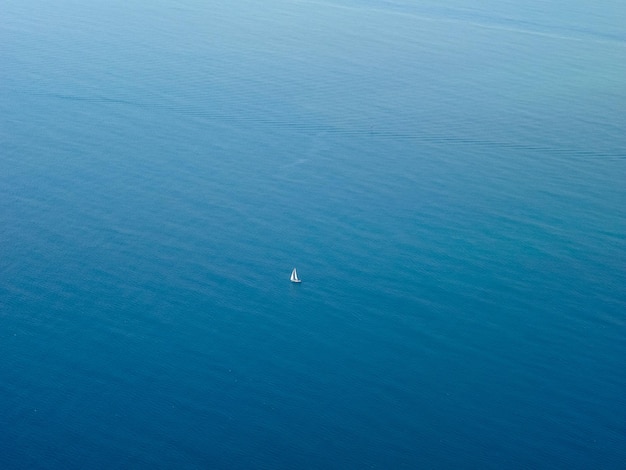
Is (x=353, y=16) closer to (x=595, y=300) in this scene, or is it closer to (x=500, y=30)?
(x=500, y=30)

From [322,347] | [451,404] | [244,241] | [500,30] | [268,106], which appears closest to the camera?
[451,404]

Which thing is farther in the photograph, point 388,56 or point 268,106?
point 388,56

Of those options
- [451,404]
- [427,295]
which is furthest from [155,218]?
[451,404]

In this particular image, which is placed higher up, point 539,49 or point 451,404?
point 539,49

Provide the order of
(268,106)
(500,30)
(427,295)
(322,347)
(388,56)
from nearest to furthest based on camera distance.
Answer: (322,347), (427,295), (268,106), (388,56), (500,30)

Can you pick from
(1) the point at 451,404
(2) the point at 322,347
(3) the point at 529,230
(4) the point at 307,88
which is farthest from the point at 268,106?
(1) the point at 451,404

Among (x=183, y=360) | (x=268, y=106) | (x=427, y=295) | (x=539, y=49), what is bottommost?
(x=183, y=360)

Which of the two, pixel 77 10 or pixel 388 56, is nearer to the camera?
pixel 388 56

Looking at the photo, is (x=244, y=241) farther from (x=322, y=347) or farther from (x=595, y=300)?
(x=595, y=300)

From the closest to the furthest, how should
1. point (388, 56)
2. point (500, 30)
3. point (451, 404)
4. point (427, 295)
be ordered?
point (451, 404), point (427, 295), point (388, 56), point (500, 30)
